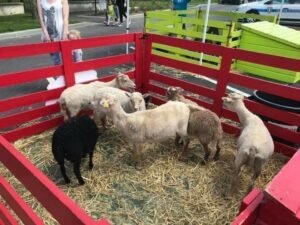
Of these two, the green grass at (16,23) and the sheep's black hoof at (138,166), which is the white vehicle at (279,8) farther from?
the sheep's black hoof at (138,166)

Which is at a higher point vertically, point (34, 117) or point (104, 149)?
point (34, 117)

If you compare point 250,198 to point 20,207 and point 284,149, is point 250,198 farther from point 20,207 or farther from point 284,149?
point 284,149

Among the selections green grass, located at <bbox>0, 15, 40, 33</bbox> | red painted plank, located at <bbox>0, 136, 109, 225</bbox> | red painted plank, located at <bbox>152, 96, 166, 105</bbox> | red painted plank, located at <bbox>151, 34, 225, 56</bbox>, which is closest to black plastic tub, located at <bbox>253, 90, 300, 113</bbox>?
red painted plank, located at <bbox>151, 34, 225, 56</bbox>

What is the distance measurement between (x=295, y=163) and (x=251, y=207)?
0.51 meters

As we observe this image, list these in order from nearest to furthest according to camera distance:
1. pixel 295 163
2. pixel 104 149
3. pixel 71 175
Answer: pixel 295 163 < pixel 71 175 < pixel 104 149

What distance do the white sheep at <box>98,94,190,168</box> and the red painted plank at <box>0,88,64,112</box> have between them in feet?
4.20

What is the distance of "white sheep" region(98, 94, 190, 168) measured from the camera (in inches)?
163

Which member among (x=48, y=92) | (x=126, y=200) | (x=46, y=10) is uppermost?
(x=46, y=10)

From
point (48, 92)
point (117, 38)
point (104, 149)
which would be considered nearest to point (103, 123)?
point (104, 149)

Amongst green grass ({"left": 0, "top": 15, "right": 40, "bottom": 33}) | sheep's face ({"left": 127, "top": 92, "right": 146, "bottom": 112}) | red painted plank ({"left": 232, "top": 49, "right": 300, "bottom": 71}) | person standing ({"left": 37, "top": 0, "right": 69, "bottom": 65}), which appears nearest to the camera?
red painted plank ({"left": 232, "top": 49, "right": 300, "bottom": 71})

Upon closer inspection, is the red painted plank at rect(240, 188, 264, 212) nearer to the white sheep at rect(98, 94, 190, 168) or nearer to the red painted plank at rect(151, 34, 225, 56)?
the white sheep at rect(98, 94, 190, 168)

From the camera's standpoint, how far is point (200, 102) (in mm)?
5570

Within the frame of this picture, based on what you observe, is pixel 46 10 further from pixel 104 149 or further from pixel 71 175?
pixel 71 175

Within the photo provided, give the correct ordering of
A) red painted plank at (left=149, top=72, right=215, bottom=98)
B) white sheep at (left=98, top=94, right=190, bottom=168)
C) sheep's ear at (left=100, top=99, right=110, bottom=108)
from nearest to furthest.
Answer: sheep's ear at (left=100, top=99, right=110, bottom=108) < white sheep at (left=98, top=94, right=190, bottom=168) < red painted plank at (left=149, top=72, right=215, bottom=98)
